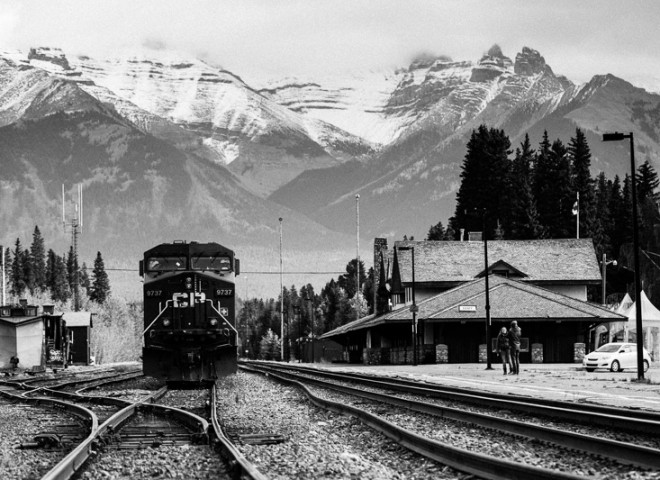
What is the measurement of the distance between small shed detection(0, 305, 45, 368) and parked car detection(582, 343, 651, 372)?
34.9m

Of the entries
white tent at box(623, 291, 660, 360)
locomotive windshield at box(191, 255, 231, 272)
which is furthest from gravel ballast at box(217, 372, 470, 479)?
white tent at box(623, 291, 660, 360)

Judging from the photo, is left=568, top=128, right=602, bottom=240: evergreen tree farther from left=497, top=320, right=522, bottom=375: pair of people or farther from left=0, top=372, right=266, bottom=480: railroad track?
left=0, top=372, right=266, bottom=480: railroad track

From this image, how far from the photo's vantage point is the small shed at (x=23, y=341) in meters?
73.1

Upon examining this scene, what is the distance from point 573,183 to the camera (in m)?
147

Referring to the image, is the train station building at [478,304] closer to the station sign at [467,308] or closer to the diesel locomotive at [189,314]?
the station sign at [467,308]

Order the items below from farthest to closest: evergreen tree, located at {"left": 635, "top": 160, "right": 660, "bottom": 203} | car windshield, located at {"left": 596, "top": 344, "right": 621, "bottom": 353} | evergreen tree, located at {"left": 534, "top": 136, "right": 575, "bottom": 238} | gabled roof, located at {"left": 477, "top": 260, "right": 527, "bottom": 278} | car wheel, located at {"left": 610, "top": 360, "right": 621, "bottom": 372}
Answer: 1. evergreen tree, located at {"left": 635, "top": 160, "right": 660, "bottom": 203}
2. evergreen tree, located at {"left": 534, "top": 136, "right": 575, "bottom": 238}
3. gabled roof, located at {"left": 477, "top": 260, "right": 527, "bottom": 278}
4. car windshield, located at {"left": 596, "top": 344, "right": 621, "bottom": 353}
5. car wheel, located at {"left": 610, "top": 360, "right": 621, "bottom": 372}

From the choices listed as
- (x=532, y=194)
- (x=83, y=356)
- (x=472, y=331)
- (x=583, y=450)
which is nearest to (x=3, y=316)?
(x=83, y=356)

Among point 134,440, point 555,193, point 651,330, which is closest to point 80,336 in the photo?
point 651,330

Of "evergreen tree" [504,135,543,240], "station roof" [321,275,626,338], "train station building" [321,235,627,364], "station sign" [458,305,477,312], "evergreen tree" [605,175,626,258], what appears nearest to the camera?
"station roof" [321,275,626,338]

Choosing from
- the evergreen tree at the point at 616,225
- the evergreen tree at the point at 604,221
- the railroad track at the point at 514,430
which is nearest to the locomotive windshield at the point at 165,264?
the railroad track at the point at 514,430

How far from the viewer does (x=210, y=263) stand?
32938 millimetres

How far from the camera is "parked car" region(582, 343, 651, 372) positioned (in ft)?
166

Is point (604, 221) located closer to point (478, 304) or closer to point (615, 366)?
point (478, 304)

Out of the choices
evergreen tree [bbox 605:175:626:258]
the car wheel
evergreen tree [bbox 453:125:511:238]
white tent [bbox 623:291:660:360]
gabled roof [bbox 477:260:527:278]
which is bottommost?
the car wheel
